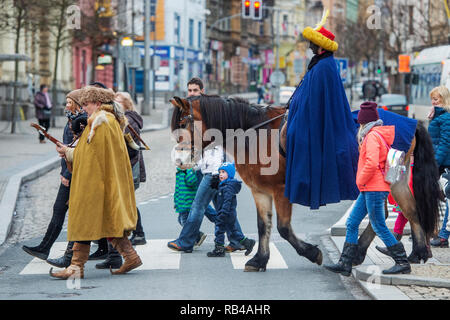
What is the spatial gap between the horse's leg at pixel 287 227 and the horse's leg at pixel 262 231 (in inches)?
5.8

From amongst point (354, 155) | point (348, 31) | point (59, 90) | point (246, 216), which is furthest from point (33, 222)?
point (348, 31)

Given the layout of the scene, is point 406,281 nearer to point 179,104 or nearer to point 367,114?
point 367,114

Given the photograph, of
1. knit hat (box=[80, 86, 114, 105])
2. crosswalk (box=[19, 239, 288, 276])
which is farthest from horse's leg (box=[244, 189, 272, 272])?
knit hat (box=[80, 86, 114, 105])

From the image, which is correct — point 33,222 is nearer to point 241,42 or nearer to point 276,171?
point 276,171

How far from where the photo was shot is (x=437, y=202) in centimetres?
938

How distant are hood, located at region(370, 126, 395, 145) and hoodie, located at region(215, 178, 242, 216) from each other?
2230 mm

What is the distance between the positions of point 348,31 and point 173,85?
2545 centimetres

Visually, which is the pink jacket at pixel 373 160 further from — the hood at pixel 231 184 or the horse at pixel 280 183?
the hood at pixel 231 184

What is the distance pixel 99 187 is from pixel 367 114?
2.36m

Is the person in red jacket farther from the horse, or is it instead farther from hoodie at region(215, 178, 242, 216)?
hoodie at region(215, 178, 242, 216)

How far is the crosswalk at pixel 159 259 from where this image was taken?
9.69 metres

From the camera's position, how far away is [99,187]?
8.88m

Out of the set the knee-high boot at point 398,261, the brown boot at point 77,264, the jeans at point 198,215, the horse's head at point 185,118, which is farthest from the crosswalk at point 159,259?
the horse's head at point 185,118

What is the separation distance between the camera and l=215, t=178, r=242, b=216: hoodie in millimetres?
10617
